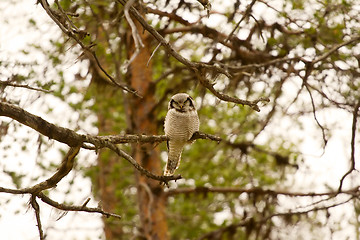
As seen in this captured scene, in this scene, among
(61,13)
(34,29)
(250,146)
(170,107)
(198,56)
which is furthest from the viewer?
(198,56)

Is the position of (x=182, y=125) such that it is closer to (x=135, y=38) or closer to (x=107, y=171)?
(x=135, y=38)

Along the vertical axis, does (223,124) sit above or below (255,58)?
above

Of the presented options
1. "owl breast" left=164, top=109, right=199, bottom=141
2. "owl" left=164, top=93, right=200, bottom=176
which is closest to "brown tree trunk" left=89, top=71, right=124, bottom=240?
"owl" left=164, top=93, right=200, bottom=176

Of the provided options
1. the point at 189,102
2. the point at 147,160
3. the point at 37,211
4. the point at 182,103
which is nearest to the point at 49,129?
the point at 37,211

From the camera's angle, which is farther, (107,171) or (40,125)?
(107,171)

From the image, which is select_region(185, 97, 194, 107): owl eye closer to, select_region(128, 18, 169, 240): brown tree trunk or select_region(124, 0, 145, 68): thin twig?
select_region(128, 18, 169, 240): brown tree trunk

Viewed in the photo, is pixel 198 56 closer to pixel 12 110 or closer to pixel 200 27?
pixel 200 27

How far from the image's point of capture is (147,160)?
874 centimetres

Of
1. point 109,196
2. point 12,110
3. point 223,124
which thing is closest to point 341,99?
point 12,110

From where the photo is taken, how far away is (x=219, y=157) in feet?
42.2

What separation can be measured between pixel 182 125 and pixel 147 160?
3.18m

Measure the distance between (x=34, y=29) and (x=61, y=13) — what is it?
5810mm

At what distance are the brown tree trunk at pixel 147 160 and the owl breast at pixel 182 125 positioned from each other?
257cm

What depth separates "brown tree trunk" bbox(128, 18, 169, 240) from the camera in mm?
8547
